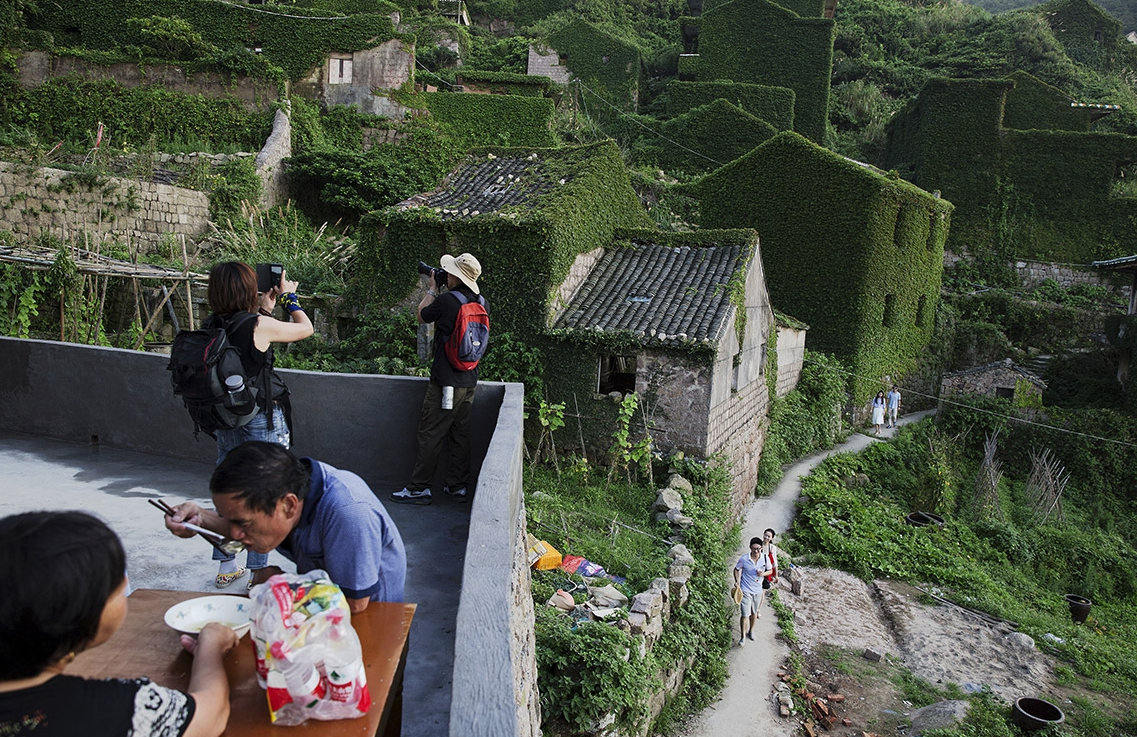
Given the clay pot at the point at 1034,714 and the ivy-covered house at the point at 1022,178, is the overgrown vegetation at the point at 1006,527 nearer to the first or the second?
the clay pot at the point at 1034,714

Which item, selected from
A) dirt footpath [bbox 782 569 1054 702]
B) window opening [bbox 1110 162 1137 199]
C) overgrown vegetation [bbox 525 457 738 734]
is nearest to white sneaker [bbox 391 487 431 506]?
overgrown vegetation [bbox 525 457 738 734]

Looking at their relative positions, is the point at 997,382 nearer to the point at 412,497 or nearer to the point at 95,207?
the point at 412,497

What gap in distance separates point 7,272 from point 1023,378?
27355 mm

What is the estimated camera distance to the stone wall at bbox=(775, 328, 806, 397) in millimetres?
18553

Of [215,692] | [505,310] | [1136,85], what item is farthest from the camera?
[1136,85]

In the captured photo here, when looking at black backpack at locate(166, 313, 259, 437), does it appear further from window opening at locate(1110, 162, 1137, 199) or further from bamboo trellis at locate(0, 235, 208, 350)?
→ window opening at locate(1110, 162, 1137, 199)

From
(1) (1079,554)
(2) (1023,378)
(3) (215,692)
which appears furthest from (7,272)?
(2) (1023,378)

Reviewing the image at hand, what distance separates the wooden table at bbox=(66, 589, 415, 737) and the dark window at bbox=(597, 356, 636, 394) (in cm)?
983

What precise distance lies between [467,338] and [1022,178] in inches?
1367

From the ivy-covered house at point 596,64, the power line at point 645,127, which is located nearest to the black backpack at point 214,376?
the power line at point 645,127

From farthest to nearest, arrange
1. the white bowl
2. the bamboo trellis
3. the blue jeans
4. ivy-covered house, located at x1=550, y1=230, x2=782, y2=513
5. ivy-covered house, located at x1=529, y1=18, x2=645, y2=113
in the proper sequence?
ivy-covered house, located at x1=529, y1=18, x2=645, y2=113 → ivy-covered house, located at x1=550, y1=230, x2=782, y2=513 → the bamboo trellis → the blue jeans → the white bowl

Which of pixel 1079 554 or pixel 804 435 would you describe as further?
pixel 804 435

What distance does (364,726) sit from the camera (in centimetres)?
188

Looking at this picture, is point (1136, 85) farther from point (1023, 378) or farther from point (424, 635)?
point (424, 635)
